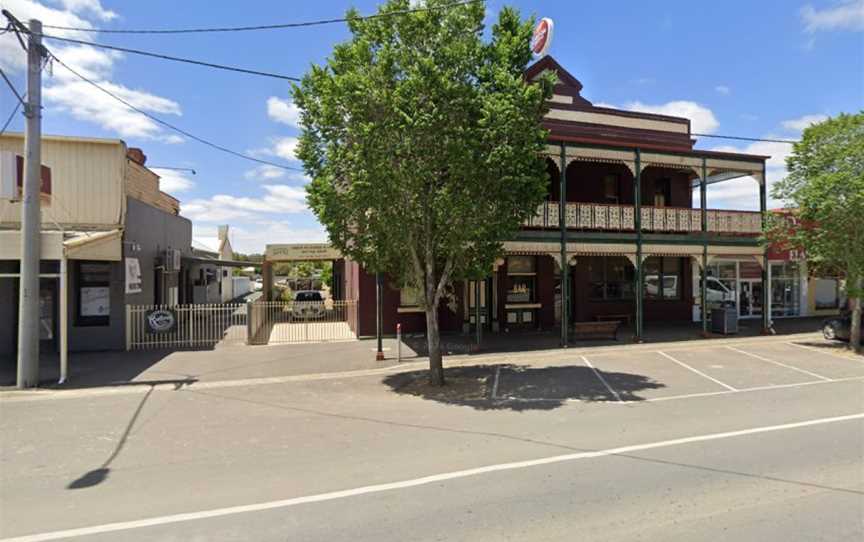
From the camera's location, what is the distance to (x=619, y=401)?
29.9ft

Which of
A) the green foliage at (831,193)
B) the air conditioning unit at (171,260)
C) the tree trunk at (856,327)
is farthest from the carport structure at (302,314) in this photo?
the tree trunk at (856,327)

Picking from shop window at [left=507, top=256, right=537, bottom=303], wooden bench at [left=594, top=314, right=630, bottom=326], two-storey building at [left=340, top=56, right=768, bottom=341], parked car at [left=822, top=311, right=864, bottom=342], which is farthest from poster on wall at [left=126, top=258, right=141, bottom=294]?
parked car at [left=822, top=311, right=864, bottom=342]

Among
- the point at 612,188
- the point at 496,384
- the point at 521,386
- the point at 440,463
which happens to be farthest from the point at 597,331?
the point at 440,463

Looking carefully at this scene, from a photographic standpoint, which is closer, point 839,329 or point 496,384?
point 496,384

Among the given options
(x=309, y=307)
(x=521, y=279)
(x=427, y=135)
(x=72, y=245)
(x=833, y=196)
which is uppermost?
(x=427, y=135)

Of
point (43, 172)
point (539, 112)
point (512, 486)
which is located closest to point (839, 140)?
point (539, 112)

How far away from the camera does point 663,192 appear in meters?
21.1

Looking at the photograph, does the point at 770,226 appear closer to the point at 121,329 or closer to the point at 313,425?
the point at 313,425

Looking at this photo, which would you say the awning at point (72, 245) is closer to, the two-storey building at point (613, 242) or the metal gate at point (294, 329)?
the metal gate at point (294, 329)

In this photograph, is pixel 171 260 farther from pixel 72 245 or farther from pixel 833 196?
pixel 833 196

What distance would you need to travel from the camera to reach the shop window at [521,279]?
18.9m

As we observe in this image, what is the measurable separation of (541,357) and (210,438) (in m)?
9.10

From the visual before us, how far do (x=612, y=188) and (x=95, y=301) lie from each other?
19.2 meters

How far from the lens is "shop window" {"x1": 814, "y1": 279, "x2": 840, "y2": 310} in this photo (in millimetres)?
24641
